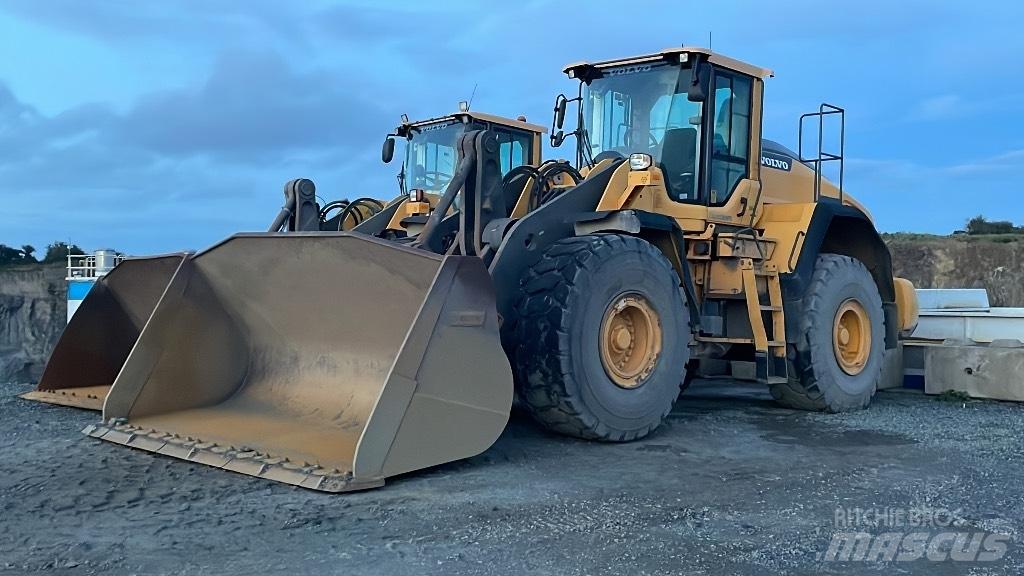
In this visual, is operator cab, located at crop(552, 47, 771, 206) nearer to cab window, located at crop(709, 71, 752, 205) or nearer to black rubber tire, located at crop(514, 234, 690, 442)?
cab window, located at crop(709, 71, 752, 205)

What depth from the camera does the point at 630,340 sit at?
19.2ft

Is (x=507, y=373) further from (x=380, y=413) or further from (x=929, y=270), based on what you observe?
(x=929, y=270)

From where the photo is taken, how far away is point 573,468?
4910mm

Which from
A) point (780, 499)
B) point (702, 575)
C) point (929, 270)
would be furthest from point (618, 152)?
point (929, 270)

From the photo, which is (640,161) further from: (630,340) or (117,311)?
(117,311)

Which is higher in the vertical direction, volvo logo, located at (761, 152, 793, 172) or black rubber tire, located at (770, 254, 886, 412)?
volvo logo, located at (761, 152, 793, 172)

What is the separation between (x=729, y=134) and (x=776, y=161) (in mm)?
1020

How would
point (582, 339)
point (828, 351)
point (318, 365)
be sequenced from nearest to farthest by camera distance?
point (582, 339) < point (318, 365) < point (828, 351)

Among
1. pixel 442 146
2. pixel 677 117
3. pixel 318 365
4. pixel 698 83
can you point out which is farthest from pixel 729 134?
pixel 442 146

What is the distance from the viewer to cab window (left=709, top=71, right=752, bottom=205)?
707 centimetres

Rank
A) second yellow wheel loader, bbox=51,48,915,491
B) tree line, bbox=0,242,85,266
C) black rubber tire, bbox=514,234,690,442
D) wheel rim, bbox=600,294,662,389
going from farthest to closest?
tree line, bbox=0,242,85,266
wheel rim, bbox=600,294,662,389
black rubber tire, bbox=514,234,690,442
second yellow wheel loader, bbox=51,48,915,491

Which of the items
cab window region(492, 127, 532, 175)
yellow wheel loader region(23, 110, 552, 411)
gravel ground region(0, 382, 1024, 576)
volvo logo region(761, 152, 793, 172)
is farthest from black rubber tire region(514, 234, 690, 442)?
cab window region(492, 127, 532, 175)

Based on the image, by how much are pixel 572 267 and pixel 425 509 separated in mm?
1889

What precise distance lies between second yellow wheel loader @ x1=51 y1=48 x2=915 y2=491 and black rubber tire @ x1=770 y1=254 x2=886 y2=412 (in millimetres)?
17
